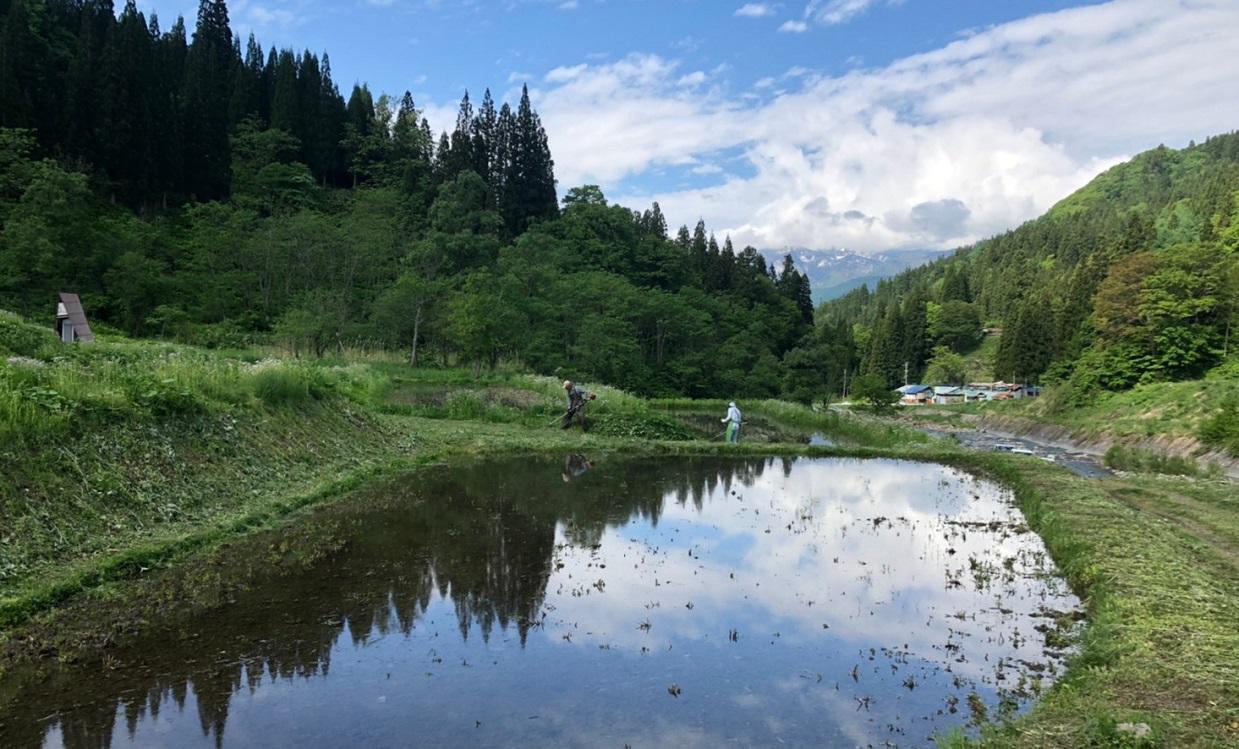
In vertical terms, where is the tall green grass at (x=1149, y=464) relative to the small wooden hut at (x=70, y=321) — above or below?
below

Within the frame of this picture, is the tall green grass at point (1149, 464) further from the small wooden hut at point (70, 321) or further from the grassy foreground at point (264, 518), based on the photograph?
the small wooden hut at point (70, 321)

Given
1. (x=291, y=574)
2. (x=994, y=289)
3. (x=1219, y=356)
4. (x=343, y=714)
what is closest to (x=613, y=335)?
(x=1219, y=356)

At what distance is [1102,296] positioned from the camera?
173 ft

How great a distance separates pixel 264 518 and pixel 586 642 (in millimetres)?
6222

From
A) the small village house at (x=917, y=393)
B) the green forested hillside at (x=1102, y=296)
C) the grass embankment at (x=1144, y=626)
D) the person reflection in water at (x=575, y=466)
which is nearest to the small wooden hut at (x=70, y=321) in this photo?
the person reflection in water at (x=575, y=466)

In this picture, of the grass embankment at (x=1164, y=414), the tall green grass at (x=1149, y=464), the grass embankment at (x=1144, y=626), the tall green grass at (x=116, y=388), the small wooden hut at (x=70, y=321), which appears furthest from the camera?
the grass embankment at (x=1164, y=414)

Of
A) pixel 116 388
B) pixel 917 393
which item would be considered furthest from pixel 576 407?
pixel 917 393

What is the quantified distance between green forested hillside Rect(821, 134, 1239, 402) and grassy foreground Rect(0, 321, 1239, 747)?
35.5m

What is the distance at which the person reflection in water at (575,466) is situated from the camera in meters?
17.5

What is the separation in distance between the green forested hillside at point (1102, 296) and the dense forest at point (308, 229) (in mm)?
24245

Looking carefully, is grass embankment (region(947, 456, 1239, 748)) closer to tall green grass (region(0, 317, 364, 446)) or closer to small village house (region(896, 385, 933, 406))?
tall green grass (region(0, 317, 364, 446))

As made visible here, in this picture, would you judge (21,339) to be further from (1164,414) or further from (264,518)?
(1164,414)

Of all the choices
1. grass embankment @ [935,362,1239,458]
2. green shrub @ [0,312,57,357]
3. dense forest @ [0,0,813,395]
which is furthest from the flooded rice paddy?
dense forest @ [0,0,813,395]

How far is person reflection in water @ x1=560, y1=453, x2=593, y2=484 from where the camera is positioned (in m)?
17.5
